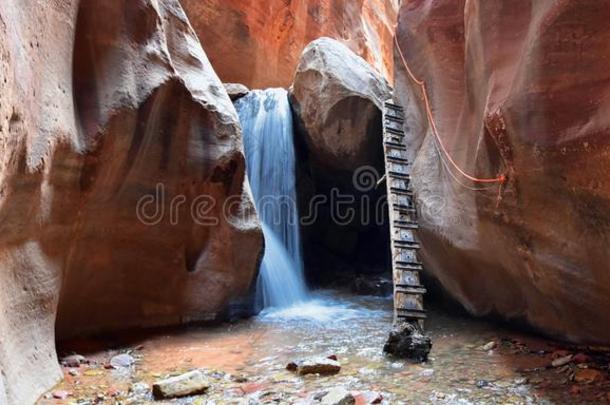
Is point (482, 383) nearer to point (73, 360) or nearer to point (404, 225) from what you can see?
point (404, 225)

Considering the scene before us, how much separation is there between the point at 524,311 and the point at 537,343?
1.35 ft

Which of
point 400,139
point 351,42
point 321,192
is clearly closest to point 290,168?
point 321,192

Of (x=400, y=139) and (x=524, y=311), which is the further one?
(x=400, y=139)

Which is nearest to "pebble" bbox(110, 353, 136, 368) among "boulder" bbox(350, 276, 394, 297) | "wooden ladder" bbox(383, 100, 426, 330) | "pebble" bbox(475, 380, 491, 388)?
"wooden ladder" bbox(383, 100, 426, 330)

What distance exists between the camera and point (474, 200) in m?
4.90

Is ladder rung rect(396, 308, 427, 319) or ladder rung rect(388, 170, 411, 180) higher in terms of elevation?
ladder rung rect(388, 170, 411, 180)

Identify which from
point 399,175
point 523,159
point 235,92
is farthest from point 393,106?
point 235,92

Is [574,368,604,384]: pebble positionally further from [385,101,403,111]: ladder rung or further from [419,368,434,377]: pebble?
[385,101,403,111]: ladder rung

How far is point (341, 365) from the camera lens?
4281mm

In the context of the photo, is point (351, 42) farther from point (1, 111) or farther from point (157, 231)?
point (1, 111)

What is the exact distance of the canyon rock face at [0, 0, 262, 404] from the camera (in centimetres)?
340

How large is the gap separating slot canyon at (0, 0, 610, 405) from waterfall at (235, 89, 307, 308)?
32.0 inches

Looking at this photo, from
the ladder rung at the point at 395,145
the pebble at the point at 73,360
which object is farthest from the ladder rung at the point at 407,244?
the pebble at the point at 73,360

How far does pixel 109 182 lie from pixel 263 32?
1153 centimetres
